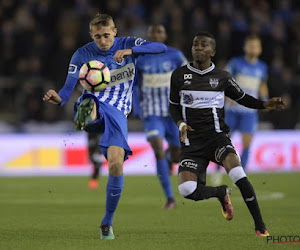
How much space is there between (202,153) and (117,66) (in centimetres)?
115

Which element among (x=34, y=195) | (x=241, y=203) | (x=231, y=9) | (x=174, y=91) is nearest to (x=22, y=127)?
(x=34, y=195)

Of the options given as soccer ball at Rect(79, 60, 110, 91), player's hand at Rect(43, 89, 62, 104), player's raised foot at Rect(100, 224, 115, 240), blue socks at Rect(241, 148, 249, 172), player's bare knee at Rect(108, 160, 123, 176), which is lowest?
blue socks at Rect(241, 148, 249, 172)

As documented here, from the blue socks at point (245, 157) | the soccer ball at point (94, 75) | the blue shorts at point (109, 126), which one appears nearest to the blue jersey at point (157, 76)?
the blue socks at point (245, 157)

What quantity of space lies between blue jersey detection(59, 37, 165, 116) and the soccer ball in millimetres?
163

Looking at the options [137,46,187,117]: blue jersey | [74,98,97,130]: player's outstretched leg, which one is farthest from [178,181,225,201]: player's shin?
[137,46,187,117]: blue jersey

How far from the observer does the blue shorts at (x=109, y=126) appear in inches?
300

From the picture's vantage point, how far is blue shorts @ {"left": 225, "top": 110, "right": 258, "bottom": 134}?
42.5ft

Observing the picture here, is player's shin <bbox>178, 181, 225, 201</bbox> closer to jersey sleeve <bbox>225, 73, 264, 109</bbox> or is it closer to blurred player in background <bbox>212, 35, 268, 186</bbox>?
jersey sleeve <bbox>225, 73, 264, 109</bbox>

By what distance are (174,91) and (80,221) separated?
211 centimetres

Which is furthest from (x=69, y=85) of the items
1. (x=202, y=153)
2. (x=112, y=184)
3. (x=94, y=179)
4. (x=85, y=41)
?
(x=85, y=41)

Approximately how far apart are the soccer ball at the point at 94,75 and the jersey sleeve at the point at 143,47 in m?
0.33

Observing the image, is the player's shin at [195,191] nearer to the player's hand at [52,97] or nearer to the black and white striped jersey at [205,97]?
the black and white striped jersey at [205,97]

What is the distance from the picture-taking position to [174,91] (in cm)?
803

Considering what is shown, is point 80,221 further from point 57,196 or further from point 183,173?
point 57,196
